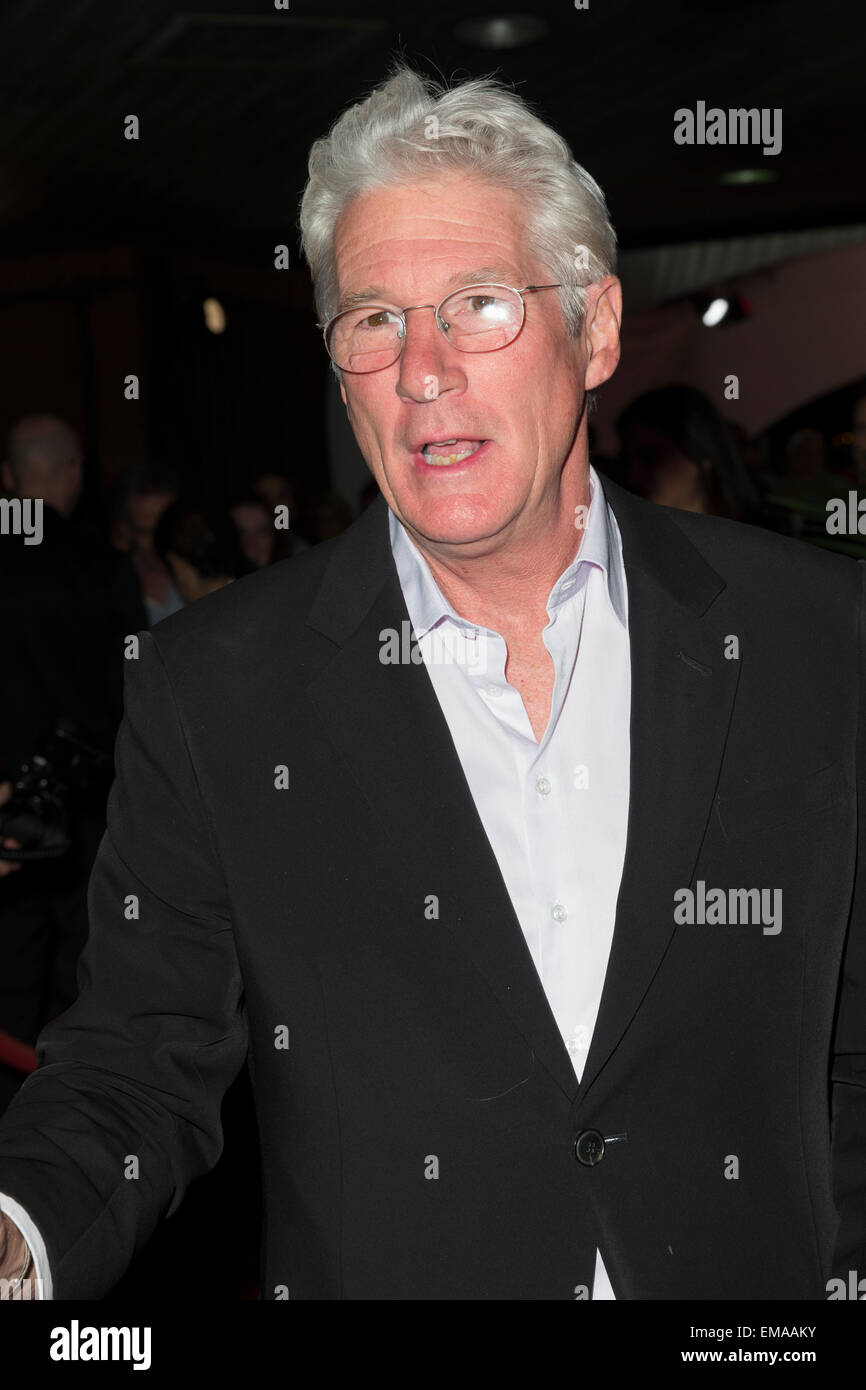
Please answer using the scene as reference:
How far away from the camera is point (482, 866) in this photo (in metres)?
1.29

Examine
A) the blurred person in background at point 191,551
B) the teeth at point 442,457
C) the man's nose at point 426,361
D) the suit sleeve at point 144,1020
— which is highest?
the blurred person in background at point 191,551

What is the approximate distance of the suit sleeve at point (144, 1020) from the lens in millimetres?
1197

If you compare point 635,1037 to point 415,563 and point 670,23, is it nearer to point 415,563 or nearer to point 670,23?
point 415,563

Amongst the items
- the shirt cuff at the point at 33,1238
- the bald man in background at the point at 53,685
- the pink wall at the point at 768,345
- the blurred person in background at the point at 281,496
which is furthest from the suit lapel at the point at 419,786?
the pink wall at the point at 768,345

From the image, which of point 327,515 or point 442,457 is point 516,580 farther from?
point 327,515

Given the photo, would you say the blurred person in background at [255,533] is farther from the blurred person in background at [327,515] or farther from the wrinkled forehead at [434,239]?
the wrinkled forehead at [434,239]

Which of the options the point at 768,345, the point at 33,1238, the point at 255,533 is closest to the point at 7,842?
the point at 33,1238

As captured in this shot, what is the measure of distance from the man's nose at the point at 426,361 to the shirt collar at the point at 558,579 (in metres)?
0.19

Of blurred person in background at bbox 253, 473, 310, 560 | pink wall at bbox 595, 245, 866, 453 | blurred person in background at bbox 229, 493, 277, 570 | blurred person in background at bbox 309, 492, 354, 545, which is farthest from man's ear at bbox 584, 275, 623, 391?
pink wall at bbox 595, 245, 866, 453

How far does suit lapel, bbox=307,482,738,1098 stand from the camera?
1271 mm

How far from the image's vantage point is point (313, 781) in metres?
1.36

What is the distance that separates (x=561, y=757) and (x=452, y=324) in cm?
43

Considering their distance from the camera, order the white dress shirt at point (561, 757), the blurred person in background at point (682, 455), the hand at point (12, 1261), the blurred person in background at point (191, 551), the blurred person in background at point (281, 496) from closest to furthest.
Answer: the hand at point (12, 1261) < the white dress shirt at point (561, 757) < the blurred person in background at point (682, 455) < the blurred person in background at point (191, 551) < the blurred person in background at point (281, 496)
